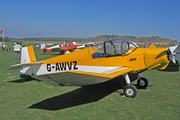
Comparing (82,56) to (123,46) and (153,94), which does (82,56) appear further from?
(153,94)

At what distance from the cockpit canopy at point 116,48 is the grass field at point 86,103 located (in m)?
1.39

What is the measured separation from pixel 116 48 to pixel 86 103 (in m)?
2.14

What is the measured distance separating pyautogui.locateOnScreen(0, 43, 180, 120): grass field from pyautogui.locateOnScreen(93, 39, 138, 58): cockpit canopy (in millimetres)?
1394

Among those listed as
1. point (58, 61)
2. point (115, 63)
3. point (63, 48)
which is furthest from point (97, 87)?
point (63, 48)

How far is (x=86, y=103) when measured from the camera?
444 cm

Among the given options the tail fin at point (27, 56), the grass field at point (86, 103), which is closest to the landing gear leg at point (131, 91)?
the grass field at point (86, 103)

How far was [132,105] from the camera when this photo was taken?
423cm

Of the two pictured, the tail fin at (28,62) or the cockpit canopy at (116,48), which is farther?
the tail fin at (28,62)

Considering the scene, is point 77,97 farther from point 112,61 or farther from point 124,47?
point 124,47

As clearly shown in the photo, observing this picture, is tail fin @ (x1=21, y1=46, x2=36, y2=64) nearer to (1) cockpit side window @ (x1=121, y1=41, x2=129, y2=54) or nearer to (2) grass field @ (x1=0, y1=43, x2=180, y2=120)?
(2) grass field @ (x1=0, y1=43, x2=180, y2=120)

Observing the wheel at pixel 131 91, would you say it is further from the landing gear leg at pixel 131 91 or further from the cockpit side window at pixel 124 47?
the cockpit side window at pixel 124 47

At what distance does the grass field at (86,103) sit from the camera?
3.64 metres

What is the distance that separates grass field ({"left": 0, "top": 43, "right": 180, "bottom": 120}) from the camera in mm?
3639

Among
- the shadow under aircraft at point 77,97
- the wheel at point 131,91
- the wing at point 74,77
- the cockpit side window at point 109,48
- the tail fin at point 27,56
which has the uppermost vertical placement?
the cockpit side window at point 109,48
